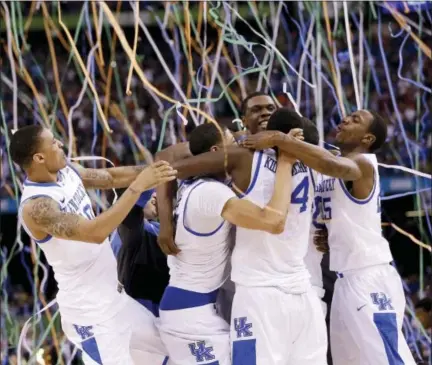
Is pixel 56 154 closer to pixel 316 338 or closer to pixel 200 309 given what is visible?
pixel 200 309

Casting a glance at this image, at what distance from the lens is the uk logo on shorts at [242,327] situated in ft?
13.4

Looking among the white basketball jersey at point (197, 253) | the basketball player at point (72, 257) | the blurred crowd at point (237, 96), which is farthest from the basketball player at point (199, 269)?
the blurred crowd at point (237, 96)

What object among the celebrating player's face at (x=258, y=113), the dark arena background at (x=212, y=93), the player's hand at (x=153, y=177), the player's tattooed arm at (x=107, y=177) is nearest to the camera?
the player's hand at (x=153, y=177)

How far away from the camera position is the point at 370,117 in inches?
180

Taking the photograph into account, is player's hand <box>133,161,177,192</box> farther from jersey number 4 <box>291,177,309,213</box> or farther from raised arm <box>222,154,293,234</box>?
jersey number 4 <box>291,177,309,213</box>

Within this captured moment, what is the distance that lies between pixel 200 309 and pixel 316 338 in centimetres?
52

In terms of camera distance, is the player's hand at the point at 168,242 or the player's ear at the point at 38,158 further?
the player's hand at the point at 168,242

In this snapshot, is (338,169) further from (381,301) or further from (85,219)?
(85,219)

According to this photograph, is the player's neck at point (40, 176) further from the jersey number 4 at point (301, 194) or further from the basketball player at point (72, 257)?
the jersey number 4 at point (301, 194)

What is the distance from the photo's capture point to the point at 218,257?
4219 mm

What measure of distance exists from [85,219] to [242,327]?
32.5 inches

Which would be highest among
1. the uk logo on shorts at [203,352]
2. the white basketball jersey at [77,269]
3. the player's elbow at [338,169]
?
the player's elbow at [338,169]

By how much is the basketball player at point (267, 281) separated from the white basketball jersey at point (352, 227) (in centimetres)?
36

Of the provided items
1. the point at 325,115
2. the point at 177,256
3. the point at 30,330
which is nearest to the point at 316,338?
the point at 177,256
